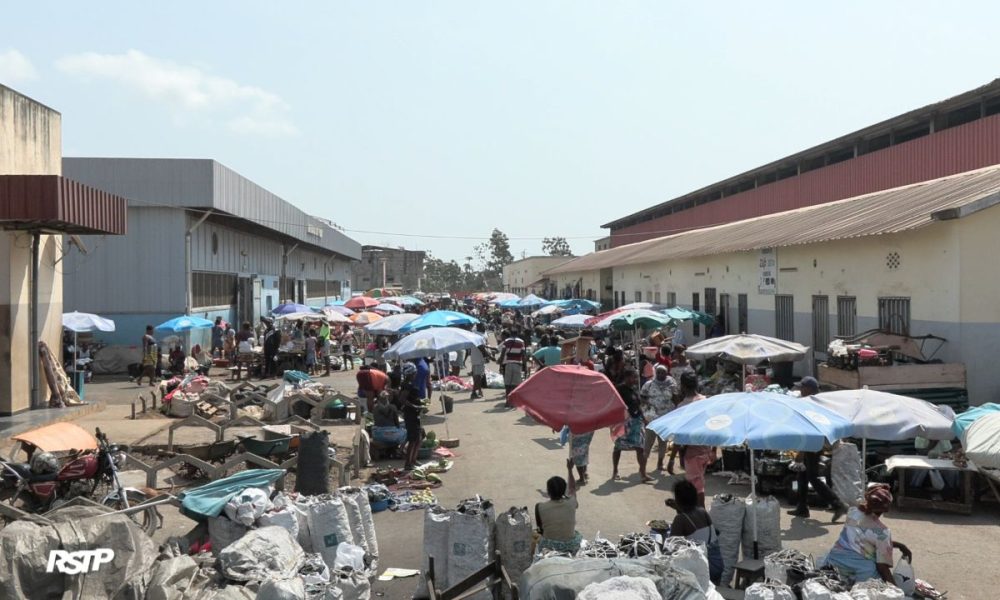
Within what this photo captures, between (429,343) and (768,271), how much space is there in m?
9.18

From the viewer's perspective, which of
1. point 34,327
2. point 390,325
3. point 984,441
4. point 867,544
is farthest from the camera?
point 390,325

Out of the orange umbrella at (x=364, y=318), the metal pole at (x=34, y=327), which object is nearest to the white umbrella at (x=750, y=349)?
the metal pole at (x=34, y=327)

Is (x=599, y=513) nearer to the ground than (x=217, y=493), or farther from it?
nearer to the ground

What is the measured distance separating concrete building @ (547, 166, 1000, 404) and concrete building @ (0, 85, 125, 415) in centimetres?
1402

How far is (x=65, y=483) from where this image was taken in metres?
8.70

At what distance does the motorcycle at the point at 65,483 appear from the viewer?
329 inches

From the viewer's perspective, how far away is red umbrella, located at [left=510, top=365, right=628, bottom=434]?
852 cm

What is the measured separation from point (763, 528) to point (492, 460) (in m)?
6.00

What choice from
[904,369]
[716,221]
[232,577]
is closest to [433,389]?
[904,369]

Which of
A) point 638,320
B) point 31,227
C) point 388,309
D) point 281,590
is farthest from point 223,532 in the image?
point 388,309

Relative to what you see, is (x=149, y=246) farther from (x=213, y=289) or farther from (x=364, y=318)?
(x=364, y=318)

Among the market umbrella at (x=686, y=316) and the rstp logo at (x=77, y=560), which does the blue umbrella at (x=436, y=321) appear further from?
the rstp logo at (x=77, y=560)

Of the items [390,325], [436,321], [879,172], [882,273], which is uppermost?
[879,172]

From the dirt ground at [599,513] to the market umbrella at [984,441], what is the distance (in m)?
1.01
